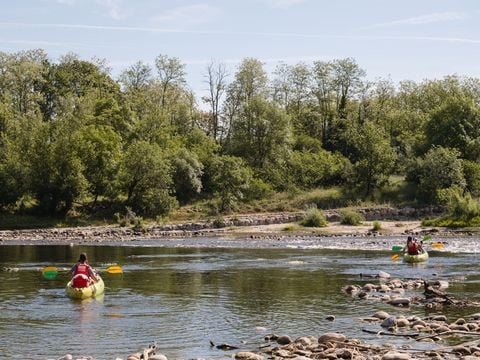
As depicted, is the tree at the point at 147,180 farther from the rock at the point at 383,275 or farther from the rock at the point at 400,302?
the rock at the point at 400,302

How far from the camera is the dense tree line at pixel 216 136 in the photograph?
7975 cm

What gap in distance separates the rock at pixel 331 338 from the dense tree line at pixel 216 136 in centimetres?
5829

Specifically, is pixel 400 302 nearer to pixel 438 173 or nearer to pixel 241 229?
pixel 241 229

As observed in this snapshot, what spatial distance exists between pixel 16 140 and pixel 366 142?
139 ft

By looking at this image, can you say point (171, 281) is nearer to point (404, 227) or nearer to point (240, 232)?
point (240, 232)

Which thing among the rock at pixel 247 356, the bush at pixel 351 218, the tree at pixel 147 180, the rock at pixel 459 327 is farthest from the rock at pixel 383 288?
the tree at pixel 147 180

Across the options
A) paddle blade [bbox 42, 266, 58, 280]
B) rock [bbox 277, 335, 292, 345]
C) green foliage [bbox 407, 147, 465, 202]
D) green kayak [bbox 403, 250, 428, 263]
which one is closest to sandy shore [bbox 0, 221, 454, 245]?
green foliage [bbox 407, 147, 465, 202]

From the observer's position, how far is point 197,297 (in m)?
31.6

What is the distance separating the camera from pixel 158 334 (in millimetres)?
23625

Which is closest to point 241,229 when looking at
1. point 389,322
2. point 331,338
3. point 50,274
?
point 50,274

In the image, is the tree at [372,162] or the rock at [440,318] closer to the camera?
the rock at [440,318]

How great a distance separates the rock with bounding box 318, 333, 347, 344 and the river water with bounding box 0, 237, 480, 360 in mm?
1054

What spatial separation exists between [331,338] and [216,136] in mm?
92299

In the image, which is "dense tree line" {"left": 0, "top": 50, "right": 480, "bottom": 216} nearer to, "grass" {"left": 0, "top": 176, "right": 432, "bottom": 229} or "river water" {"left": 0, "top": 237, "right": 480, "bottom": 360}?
"grass" {"left": 0, "top": 176, "right": 432, "bottom": 229}
